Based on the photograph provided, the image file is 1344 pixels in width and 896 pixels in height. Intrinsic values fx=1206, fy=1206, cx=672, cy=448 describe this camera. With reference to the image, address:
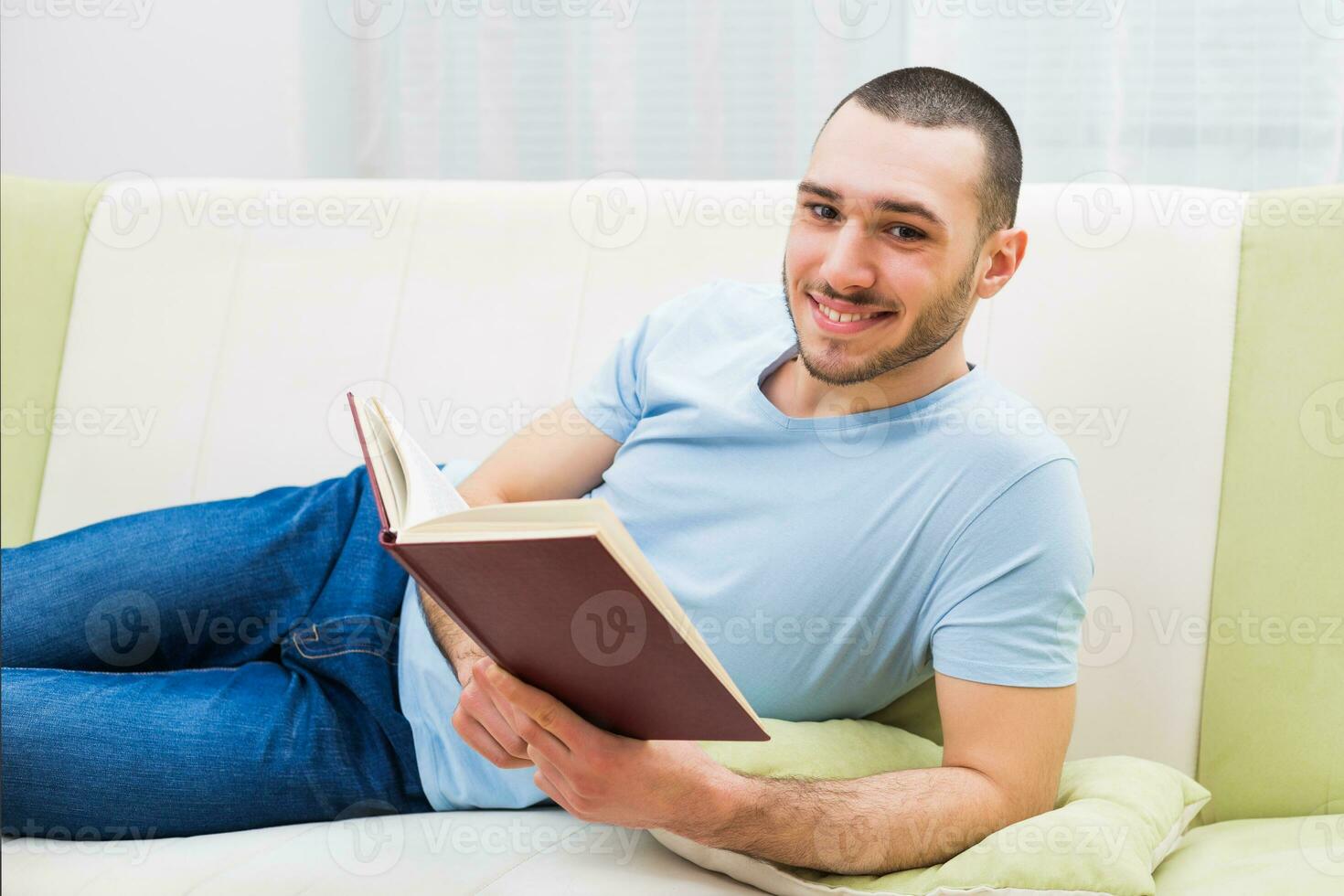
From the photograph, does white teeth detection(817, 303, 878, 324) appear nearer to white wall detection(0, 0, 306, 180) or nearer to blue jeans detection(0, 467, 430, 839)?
blue jeans detection(0, 467, 430, 839)

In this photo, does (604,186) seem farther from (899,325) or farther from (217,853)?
(217,853)

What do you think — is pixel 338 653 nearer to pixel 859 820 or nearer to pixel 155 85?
pixel 859 820

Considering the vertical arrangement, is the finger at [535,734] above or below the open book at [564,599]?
below

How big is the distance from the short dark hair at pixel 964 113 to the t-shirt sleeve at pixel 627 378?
34cm

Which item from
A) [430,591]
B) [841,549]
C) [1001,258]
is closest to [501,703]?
[430,591]

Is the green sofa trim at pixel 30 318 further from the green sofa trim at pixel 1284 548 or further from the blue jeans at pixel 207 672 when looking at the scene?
the green sofa trim at pixel 1284 548

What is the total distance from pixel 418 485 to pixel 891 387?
22.7 inches

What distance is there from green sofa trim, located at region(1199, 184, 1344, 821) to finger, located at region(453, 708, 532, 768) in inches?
31.6

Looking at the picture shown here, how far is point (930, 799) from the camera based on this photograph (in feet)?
3.27

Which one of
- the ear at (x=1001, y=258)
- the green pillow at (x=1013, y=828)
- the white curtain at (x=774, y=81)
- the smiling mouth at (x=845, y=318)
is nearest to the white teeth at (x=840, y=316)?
the smiling mouth at (x=845, y=318)

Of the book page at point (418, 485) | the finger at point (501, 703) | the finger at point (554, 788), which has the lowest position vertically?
the finger at point (554, 788)

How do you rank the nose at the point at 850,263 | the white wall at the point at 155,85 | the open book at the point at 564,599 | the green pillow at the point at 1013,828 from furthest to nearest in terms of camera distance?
the white wall at the point at 155,85 < the nose at the point at 850,263 < the green pillow at the point at 1013,828 < the open book at the point at 564,599

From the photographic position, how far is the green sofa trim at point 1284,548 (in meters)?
1.26

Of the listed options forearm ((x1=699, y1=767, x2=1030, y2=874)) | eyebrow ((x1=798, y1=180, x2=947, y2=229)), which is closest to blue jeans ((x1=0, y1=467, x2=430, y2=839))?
forearm ((x1=699, y1=767, x2=1030, y2=874))
